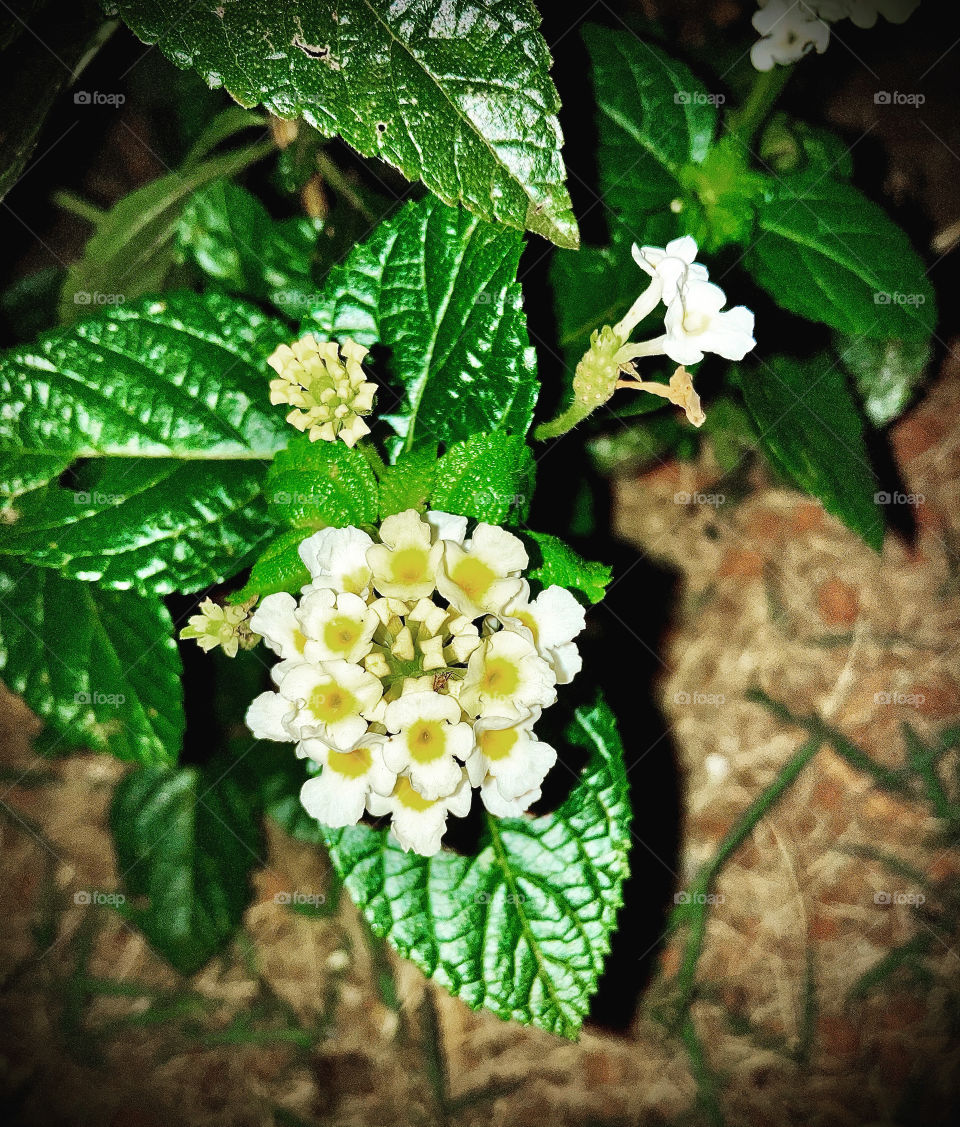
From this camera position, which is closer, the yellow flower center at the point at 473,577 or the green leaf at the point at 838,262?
the yellow flower center at the point at 473,577

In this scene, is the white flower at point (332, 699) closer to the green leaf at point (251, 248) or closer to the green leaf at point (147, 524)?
the green leaf at point (147, 524)

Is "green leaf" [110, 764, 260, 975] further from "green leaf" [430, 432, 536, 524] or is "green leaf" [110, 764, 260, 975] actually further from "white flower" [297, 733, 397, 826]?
"green leaf" [430, 432, 536, 524]

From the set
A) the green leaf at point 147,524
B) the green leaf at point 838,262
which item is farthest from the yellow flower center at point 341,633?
the green leaf at point 838,262

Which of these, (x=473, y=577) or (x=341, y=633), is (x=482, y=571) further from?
(x=341, y=633)

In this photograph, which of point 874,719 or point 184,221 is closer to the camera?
point 184,221

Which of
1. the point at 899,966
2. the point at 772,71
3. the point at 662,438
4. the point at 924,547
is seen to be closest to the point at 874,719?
the point at 924,547

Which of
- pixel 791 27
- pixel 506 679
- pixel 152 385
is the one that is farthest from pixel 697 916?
pixel 791 27

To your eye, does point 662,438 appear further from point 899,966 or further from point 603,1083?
point 603,1083
